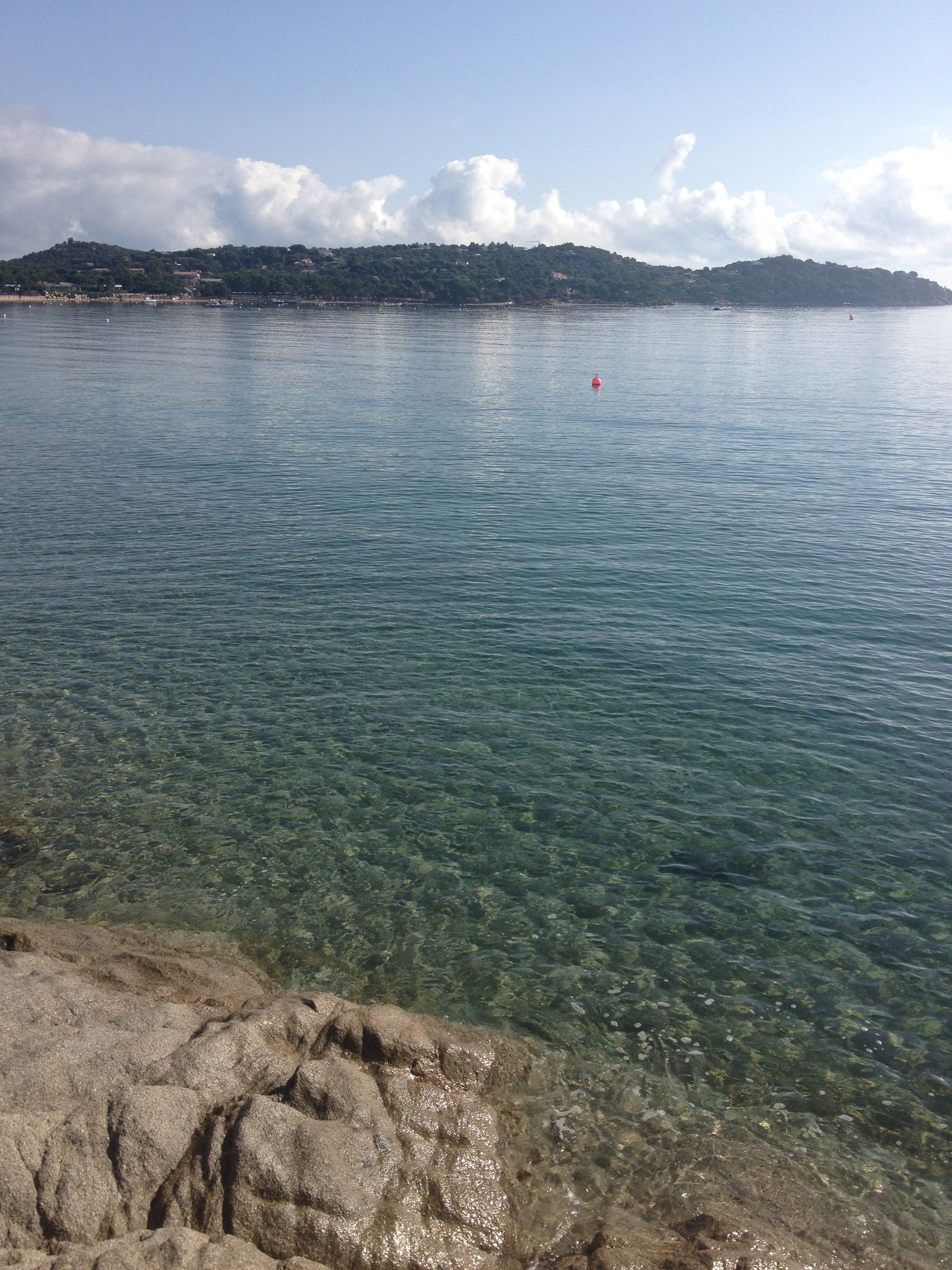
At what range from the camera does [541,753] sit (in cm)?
1770

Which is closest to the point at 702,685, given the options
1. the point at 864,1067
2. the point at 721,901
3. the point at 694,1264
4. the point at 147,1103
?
the point at 721,901

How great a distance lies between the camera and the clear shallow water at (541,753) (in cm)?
1165

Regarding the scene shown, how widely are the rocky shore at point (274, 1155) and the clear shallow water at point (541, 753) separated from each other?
125 cm

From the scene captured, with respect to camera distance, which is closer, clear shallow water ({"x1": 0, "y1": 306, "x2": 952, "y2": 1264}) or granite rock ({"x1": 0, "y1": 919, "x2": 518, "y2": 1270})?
granite rock ({"x1": 0, "y1": 919, "x2": 518, "y2": 1270})

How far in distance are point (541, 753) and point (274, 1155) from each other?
34.8 ft

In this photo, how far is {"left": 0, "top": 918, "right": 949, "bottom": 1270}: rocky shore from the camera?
738 cm

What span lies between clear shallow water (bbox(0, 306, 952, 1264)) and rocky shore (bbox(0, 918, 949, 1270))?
1.25m

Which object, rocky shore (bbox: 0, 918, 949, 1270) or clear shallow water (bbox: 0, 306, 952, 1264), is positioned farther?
clear shallow water (bbox: 0, 306, 952, 1264)

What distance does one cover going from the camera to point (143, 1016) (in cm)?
960

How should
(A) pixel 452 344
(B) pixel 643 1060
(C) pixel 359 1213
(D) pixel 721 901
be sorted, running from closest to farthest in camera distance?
(C) pixel 359 1213 → (B) pixel 643 1060 → (D) pixel 721 901 → (A) pixel 452 344

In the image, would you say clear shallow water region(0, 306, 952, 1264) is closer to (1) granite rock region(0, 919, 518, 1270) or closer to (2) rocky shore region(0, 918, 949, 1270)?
(2) rocky shore region(0, 918, 949, 1270)

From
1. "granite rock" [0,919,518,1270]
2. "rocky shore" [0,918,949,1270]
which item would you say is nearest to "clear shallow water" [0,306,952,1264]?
"rocky shore" [0,918,949,1270]

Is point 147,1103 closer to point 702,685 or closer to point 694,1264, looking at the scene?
point 694,1264

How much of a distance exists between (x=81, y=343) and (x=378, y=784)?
357ft
